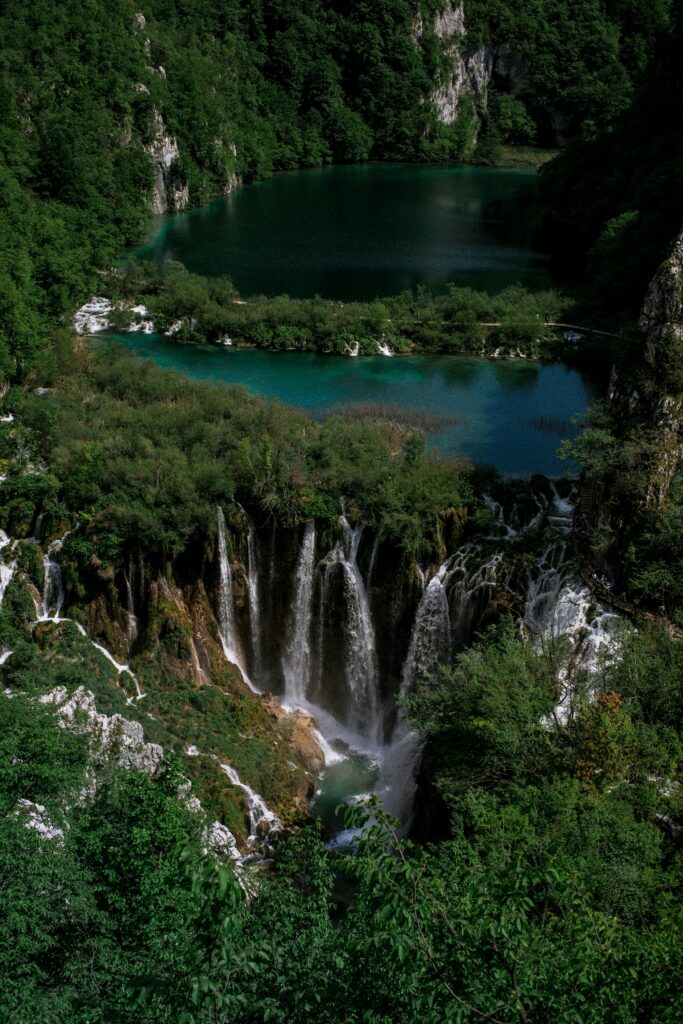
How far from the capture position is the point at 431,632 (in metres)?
23.1

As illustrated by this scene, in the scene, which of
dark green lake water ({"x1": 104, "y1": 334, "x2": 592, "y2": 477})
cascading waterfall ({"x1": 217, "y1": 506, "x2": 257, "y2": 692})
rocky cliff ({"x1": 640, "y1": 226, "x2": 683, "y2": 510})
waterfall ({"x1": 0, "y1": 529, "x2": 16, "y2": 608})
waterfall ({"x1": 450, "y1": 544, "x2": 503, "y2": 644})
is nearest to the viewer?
rocky cliff ({"x1": 640, "y1": 226, "x2": 683, "y2": 510})

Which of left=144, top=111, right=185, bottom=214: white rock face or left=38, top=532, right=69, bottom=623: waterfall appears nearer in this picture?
left=38, top=532, right=69, bottom=623: waterfall

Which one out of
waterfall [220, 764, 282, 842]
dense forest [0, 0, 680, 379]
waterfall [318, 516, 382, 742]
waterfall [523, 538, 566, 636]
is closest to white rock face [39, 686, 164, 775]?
waterfall [220, 764, 282, 842]

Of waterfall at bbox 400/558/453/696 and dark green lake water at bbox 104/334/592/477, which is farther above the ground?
dark green lake water at bbox 104/334/592/477

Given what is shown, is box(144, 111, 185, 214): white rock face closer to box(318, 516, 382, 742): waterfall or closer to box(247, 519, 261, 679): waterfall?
box(247, 519, 261, 679): waterfall

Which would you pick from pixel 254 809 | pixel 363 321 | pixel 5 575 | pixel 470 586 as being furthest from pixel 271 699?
pixel 363 321

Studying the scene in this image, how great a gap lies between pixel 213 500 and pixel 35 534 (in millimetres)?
4552

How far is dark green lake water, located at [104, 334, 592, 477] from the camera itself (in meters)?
30.3

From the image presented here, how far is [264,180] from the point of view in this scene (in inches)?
3324

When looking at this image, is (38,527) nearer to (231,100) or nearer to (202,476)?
(202,476)

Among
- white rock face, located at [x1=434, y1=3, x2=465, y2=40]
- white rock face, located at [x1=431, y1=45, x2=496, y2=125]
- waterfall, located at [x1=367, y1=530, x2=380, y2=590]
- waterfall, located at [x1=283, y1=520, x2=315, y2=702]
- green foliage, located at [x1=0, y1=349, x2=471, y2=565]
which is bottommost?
waterfall, located at [x1=283, y1=520, x2=315, y2=702]

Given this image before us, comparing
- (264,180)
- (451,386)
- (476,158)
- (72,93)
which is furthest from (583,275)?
(476,158)

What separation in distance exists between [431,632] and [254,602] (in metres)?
4.58

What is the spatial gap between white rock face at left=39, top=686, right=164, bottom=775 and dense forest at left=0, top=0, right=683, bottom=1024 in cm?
7
